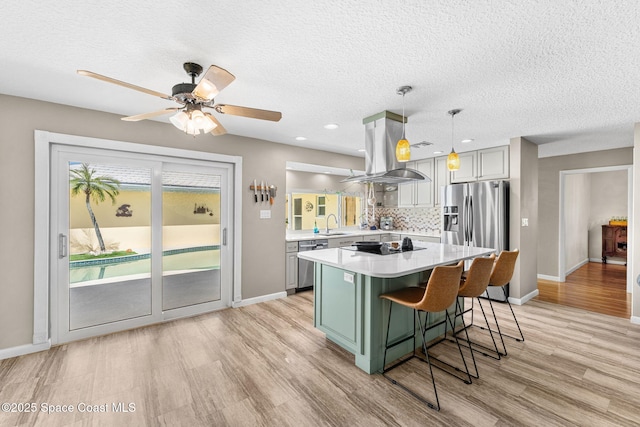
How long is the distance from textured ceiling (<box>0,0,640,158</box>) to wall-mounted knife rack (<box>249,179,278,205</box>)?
135 centimetres

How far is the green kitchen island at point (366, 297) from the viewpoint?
2.31 meters

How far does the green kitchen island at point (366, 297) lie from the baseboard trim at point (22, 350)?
102 inches

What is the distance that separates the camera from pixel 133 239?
3.26m

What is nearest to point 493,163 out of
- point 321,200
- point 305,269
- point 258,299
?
point 321,200

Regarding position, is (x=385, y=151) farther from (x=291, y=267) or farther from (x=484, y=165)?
(x=484, y=165)

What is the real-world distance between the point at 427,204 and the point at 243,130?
148 inches

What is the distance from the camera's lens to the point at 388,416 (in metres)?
1.86

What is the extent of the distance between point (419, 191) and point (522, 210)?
189cm

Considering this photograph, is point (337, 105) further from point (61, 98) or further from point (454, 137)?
point (61, 98)

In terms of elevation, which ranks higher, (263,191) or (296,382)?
(263,191)

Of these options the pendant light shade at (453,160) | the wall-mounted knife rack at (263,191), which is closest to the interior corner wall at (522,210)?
the pendant light shade at (453,160)

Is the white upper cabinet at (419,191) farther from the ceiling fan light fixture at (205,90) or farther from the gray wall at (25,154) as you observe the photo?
the ceiling fan light fixture at (205,90)

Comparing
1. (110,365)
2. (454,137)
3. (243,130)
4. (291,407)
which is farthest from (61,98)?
(454,137)

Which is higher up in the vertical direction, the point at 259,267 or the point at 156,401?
the point at 259,267
